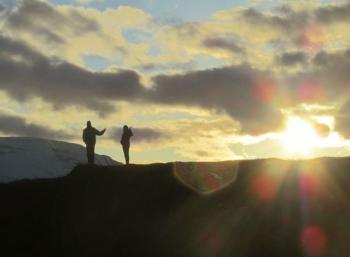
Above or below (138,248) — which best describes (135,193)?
above

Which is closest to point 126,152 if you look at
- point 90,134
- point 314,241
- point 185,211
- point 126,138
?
point 126,138

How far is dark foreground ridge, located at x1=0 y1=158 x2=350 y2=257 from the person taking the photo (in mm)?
25859

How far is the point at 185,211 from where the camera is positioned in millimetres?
30734

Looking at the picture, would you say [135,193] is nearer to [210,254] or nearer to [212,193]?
[212,193]

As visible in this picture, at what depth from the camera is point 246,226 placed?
2650 centimetres

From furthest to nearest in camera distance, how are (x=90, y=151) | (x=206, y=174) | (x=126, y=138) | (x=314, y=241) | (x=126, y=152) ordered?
(x=126, y=152) < (x=90, y=151) < (x=126, y=138) < (x=206, y=174) < (x=314, y=241)

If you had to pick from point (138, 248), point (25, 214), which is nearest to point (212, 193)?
Result: point (138, 248)

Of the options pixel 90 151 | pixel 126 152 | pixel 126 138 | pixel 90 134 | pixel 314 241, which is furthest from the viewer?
pixel 126 152

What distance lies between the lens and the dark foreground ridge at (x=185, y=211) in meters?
25.9

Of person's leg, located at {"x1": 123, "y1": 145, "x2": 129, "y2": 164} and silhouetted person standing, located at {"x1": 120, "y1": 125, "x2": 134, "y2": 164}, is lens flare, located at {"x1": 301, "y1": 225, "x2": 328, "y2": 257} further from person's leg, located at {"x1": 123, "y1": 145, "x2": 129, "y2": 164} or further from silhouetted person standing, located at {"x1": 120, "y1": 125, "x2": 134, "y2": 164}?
person's leg, located at {"x1": 123, "y1": 145, "x2": 129, "y2": 164}

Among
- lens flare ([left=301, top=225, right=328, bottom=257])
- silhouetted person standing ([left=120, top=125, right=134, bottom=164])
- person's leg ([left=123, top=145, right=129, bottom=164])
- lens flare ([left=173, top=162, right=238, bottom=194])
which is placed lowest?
lens flare ([left=301, top=225, right=328, bottom=257])

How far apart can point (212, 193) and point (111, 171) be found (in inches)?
328

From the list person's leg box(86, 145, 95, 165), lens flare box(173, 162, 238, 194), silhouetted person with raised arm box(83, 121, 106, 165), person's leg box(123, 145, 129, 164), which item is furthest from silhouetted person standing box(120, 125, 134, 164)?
lens flare box(173, 162, 238, 194)

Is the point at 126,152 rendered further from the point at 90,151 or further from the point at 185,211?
the point at 185,211
